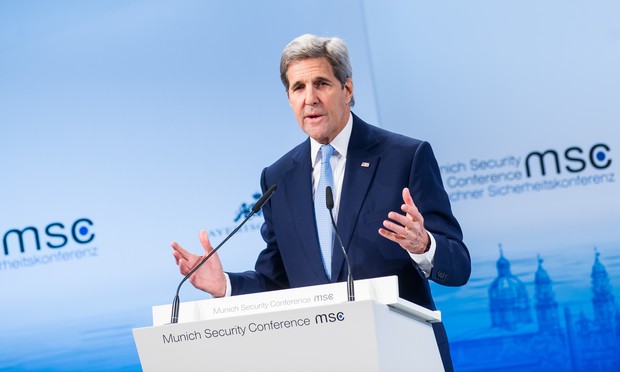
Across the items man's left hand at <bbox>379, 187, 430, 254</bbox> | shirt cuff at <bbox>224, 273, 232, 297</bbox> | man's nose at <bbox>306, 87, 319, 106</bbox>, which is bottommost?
shirt cuff at <bbox>224, 273, 232, 297</bbox>

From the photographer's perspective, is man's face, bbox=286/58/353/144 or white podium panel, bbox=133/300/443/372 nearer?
white podium panel, bbox=133/300/443/372

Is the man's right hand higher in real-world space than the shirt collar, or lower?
lower

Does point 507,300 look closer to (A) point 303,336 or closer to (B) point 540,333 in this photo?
(B) point 540,333

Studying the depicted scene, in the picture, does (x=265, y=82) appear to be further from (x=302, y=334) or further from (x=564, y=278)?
(x=302, y=334)

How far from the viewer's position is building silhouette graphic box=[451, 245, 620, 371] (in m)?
4.95

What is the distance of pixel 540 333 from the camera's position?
496 centimetres

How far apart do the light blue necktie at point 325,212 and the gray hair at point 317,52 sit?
0.87 ft

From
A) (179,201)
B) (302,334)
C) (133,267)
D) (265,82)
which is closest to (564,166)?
(265,82)

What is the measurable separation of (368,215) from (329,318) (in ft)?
2.95

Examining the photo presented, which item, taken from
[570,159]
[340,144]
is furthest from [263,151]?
[340,144]

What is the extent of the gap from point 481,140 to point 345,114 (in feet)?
6.84

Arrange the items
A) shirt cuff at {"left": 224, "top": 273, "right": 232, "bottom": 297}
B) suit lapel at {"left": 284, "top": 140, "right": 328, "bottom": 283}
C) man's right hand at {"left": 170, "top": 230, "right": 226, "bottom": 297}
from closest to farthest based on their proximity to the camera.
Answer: man's right hand at {"left": 170, "top": 230, "right": 226, "bottom": 297}
shirt cuff at {"left": 224, "top": 273, "right": 232, "bottom": 297}
suit lapel at {"left": 284, "top": 140, "right": 328, "bottom": 283}

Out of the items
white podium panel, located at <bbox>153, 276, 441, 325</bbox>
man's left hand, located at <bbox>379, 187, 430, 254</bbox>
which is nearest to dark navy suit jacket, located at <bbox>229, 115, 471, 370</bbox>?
man's left hand, located at <bbox>379, 187, 430, 254</bbox>

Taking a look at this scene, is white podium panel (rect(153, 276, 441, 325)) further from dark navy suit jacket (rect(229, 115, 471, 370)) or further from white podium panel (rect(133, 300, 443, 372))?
dark navy suit jacket (rect(229, 115, 471, 370))
